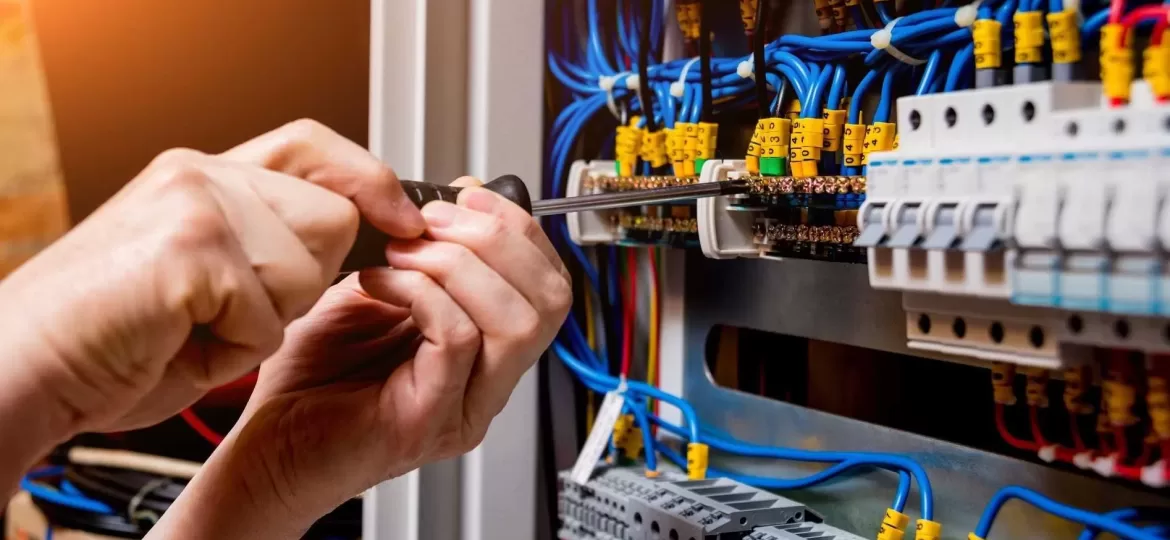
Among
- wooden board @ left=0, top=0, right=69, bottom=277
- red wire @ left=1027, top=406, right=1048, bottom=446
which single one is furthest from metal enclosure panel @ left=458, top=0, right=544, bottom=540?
wooden board @ left=0, top=0, right=69, bottom=277

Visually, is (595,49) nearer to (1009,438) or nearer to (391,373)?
(391,373)

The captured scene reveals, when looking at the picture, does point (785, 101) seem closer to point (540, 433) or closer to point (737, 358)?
point (737, 358)

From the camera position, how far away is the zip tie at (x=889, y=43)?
2.27ft

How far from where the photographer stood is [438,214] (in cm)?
65

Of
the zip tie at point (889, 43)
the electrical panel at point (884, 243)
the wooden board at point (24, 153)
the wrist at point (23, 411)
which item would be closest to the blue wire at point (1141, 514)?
the electrical panel at point (884, 243)

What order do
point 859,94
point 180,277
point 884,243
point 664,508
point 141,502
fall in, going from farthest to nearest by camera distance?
point 141,502
point 664,508
point 859,94
point 884,243
point 180,277

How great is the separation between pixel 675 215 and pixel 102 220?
54cm

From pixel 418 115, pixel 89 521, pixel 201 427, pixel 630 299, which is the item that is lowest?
pixel 89 521

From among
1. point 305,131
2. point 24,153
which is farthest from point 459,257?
point 24,153

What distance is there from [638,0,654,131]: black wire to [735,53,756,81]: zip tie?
A: 117 mm

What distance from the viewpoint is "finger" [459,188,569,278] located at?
66cm

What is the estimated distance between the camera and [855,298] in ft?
2.63

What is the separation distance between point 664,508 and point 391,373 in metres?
0.29

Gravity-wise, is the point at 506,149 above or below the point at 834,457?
above
